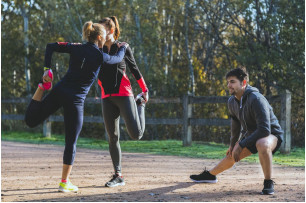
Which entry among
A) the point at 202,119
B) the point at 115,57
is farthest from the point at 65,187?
the point at 202,119

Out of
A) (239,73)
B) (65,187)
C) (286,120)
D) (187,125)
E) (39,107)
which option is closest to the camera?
(39,107)

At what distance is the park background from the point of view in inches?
468

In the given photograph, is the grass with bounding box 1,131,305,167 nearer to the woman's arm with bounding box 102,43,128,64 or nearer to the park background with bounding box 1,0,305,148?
the park background with bounding box 1,0,305,148

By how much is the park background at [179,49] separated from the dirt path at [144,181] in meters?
4.60

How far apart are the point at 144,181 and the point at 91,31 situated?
1.95 meters

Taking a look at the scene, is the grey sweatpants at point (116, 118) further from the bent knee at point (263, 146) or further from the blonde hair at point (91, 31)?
the bent knee at point (263, 146)

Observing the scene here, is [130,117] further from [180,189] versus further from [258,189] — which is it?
[258,189]

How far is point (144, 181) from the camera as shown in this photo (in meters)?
5.73

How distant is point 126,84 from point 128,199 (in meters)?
1.39

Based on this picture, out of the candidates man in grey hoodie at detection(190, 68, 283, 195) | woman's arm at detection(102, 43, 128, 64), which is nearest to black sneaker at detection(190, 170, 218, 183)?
man in grey hoodie at detection(190, 68, 283, 195)

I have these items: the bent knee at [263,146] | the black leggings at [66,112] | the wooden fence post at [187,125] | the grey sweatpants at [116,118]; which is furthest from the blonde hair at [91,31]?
the wooden fence post at [187,125]

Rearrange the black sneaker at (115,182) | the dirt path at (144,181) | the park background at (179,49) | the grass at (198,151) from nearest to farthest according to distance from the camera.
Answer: the dirt path at (144,181)
the black sneaker at (115,182)
the grass at (198,151)
the park background at (179,49)

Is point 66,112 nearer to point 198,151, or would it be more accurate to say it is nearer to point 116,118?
point 116,118

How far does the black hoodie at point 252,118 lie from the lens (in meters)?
4.81
